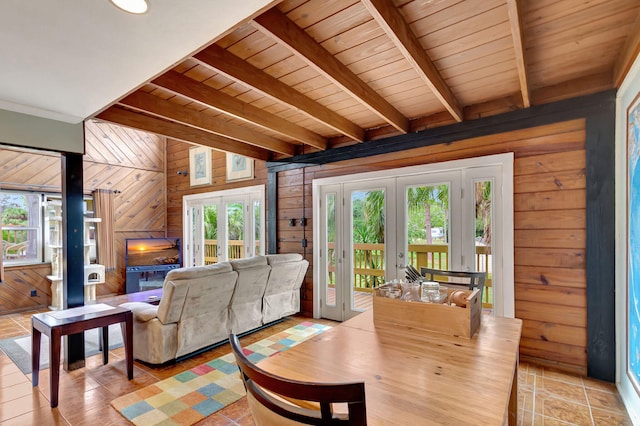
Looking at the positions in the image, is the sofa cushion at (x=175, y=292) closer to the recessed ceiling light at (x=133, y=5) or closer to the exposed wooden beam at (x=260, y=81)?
the exposed wooden beam at (x=260, y=81)

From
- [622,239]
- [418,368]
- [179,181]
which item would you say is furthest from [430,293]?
[179,181]

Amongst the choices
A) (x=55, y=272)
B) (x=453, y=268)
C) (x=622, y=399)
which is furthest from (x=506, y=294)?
(x=55, y=272)

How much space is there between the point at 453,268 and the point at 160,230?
21.1 feet

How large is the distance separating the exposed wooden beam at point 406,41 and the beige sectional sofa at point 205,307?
2.55m

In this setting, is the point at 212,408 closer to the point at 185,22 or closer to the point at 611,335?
the point at 185,22

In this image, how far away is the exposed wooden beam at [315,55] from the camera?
1.77 metres

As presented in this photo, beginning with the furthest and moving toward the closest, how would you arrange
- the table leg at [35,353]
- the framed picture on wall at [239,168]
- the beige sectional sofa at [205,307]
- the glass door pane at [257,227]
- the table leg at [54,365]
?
the framed picture on wall at [239,168] → the glass door pane at [257,227] → the beige sectional sofa at [205,307] → the table leg at [35,353] → the table leg at [54,365]

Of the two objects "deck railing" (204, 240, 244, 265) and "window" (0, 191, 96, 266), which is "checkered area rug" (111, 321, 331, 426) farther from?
"window" (0, 191, 96, 266)

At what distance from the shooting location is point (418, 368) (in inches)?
46.5

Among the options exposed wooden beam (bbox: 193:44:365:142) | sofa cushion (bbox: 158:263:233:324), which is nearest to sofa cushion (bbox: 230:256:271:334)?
sofa cushion (bbox: 158:263:233:324)

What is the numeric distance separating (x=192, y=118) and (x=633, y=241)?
3889 mm

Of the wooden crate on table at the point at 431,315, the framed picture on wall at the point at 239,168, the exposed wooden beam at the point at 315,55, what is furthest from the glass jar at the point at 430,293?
the framed picture on wall at the point at 239,168

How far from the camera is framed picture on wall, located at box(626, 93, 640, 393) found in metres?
2.06

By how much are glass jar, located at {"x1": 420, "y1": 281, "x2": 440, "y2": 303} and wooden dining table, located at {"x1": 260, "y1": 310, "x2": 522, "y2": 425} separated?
0.19m
